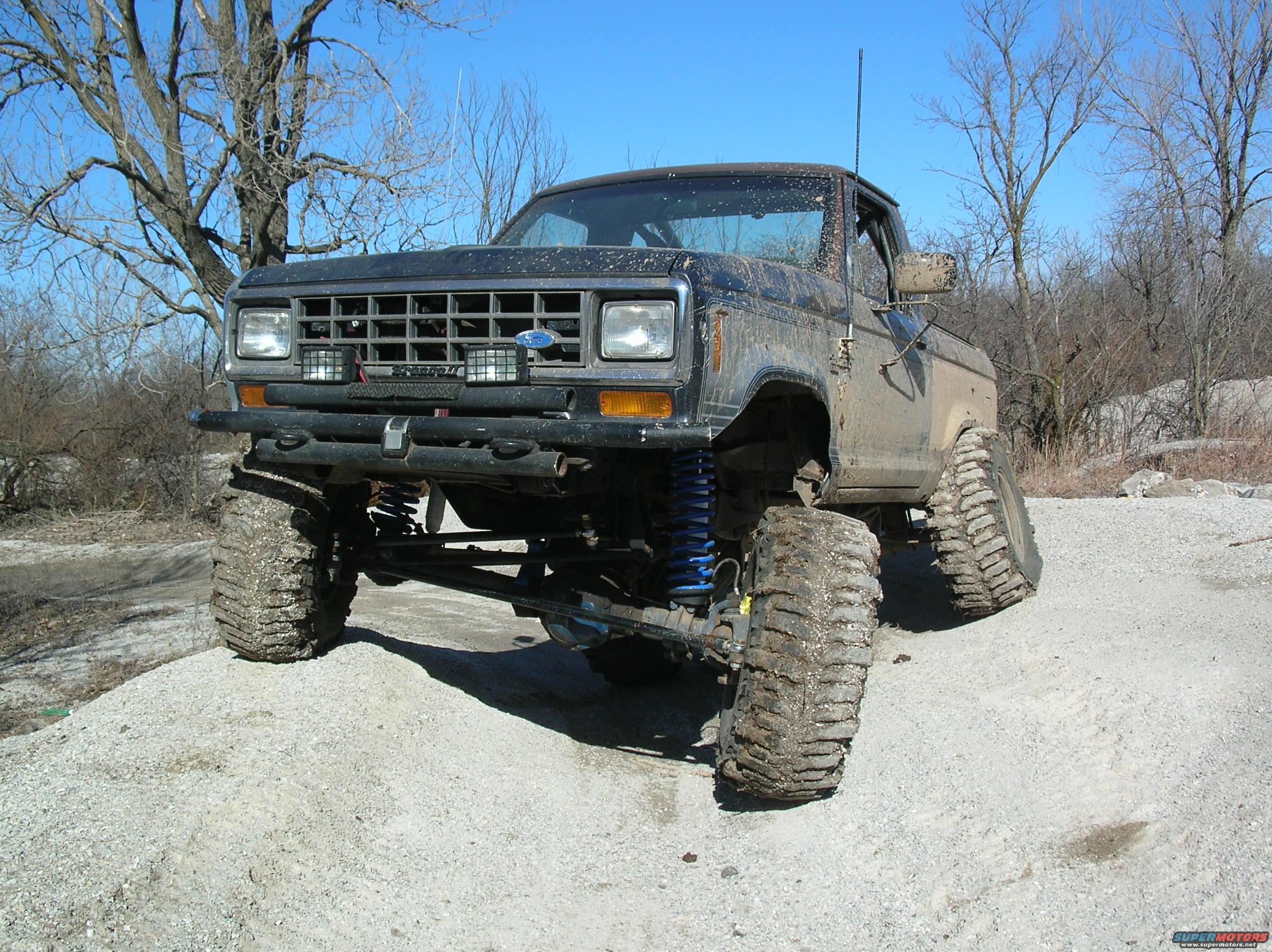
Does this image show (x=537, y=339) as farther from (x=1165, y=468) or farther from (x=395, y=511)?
(x=1165, y=468)

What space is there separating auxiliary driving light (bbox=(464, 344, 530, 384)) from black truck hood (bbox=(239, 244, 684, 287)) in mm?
248

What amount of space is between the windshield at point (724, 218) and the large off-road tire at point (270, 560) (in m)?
1.59

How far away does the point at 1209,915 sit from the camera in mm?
2668

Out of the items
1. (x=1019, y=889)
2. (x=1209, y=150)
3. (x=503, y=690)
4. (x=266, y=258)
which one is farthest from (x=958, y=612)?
(x=1209, y=150)

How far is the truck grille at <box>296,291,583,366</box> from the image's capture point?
11.2 feet

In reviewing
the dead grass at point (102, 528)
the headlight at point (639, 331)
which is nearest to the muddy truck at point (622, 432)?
the headlight at point (639, 331)

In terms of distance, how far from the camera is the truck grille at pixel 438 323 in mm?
3408

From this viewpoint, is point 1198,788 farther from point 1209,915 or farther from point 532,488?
point 532,488

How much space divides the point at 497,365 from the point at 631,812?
1.82 metres

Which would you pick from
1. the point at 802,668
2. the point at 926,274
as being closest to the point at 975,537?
the point at 926,274

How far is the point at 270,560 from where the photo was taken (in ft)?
14.0

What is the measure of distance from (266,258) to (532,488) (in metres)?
7.53

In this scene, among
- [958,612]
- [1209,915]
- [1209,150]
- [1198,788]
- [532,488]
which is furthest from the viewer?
[1209,150]

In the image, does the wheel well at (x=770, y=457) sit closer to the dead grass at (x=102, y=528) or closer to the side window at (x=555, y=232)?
the side window at (x=555, y=232)
